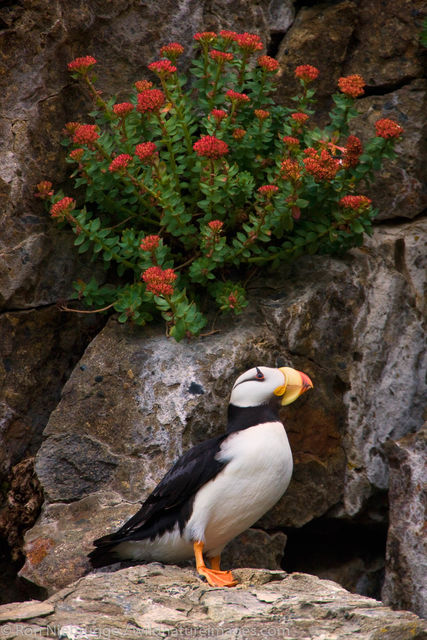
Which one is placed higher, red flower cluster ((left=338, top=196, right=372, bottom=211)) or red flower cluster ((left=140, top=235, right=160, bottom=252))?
red flower cluster ((left=140, top=235, right=160, bottom=252))

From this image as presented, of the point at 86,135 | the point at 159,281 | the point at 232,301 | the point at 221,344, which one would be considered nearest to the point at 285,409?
the point at 221,344

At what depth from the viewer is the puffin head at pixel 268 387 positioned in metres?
3.87

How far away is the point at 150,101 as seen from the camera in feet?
14.0

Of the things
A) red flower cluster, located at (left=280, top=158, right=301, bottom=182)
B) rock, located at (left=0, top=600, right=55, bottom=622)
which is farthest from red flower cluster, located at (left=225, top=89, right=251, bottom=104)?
rock, located at (left=0, top=600, right=55, bottom=622)

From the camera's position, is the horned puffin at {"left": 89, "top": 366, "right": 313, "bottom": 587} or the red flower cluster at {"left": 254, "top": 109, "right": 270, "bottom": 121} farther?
the red flower cluster at {"left": 254, "top": 109, "right": 270, "bottom": 121}

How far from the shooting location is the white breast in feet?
12.0

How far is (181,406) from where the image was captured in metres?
4.46

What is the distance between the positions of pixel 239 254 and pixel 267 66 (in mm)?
980

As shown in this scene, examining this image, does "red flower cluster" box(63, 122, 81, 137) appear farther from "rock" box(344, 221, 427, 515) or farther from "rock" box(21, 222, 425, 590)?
"rock" box(344, 221, 427, 515)

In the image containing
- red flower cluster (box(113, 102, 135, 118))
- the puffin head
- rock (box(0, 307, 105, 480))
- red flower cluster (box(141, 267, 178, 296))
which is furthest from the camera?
rock (box(0, 307, 105, 480))

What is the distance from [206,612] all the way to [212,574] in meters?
0.47

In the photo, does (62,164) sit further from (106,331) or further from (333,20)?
(333,20)

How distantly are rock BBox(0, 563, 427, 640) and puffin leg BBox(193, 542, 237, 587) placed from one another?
6 cm

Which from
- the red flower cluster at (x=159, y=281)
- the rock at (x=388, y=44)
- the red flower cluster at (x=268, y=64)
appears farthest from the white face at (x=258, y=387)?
the rock at (x=388, y=44)
